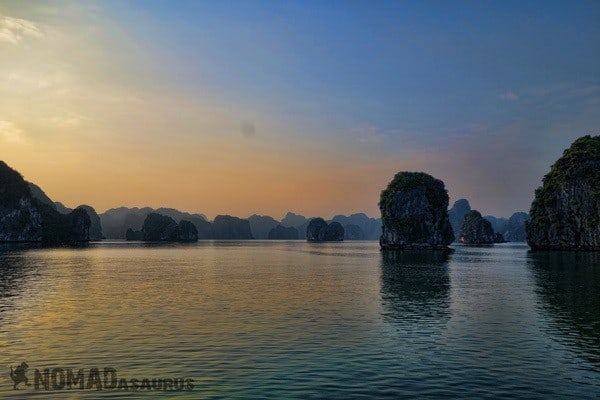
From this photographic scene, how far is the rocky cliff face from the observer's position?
571 feet

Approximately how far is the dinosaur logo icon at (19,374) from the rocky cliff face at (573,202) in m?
187

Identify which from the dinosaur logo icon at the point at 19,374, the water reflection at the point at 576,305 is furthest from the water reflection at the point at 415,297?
the dinosaur logo icon at the point at 19,374

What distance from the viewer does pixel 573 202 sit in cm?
18088

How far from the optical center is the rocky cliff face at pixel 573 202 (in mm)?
174125

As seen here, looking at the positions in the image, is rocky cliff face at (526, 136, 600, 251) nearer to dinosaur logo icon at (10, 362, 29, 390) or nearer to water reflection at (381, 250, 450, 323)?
water reflection at (381, 250, 450, 323)

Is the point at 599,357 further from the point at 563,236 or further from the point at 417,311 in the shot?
the point at 563,236

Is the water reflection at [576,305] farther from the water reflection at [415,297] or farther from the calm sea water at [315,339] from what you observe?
the water reflection at [415,297]

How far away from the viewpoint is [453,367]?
26.2 meters

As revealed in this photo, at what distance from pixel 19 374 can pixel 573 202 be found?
197490 millimetres

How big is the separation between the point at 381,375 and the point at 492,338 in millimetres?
13296

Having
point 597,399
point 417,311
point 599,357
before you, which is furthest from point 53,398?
point 417,311

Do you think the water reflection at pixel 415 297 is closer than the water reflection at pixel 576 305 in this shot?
No

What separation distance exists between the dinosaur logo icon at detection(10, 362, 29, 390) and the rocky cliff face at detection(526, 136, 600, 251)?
614ft

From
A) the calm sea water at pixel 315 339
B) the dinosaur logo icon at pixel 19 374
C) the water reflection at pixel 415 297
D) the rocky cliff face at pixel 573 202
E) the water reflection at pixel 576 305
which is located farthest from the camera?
the rocky cliff face at pixel 573 202
